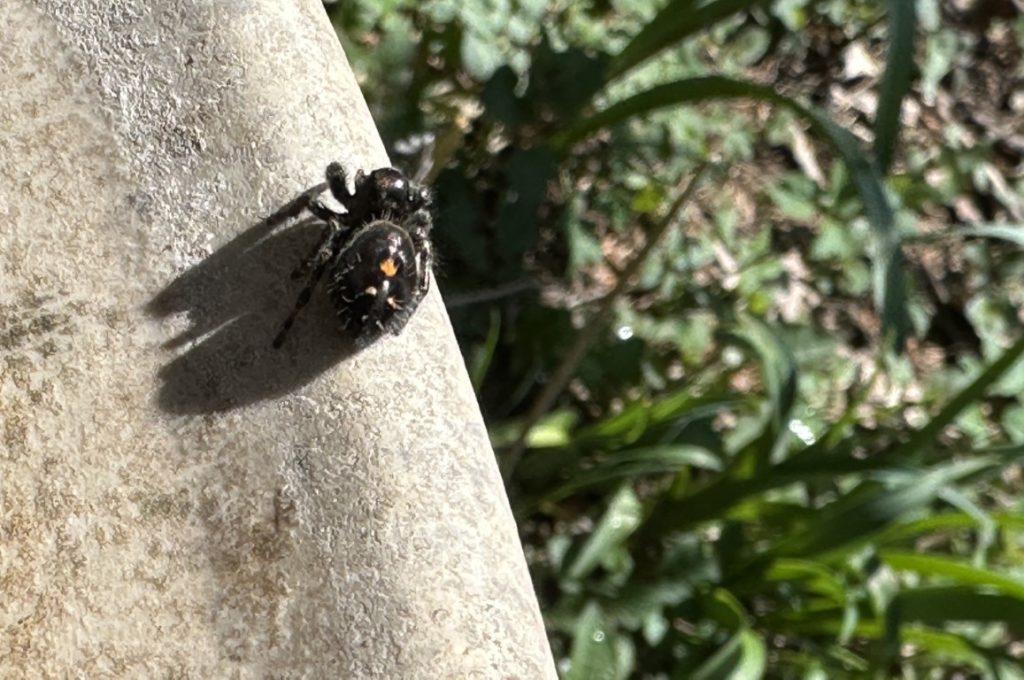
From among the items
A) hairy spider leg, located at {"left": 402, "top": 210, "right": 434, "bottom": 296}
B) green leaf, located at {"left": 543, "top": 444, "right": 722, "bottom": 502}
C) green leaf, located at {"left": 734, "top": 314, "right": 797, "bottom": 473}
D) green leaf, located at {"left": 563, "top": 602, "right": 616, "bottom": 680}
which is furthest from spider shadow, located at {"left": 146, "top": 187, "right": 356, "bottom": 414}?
green leaf, located at {"left": 734, "top": 314, "right": 797, "bottom": 473}

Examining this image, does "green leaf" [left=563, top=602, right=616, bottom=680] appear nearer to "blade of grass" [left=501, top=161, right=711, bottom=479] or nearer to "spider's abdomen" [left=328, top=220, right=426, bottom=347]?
"blade of grass" [left=501, top=161, right=711, bottom=479]

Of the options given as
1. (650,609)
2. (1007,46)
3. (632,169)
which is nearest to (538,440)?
(650,609)

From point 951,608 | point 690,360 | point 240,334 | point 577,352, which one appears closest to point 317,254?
point 240,334

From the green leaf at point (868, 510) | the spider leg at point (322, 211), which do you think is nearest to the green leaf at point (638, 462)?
the green leaf at point (868, 510)

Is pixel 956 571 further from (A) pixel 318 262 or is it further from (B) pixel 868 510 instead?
(A) pixel 318 262

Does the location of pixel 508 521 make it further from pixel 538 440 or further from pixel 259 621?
pixel 538 440

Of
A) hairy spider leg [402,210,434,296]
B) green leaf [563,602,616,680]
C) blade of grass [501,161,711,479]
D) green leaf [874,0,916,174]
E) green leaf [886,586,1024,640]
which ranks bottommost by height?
green leaf [886,586,1024,640]

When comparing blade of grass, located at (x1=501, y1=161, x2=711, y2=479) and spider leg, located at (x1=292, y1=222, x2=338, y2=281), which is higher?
spider leg, located at (x1=292, y1=222, x2=338, y2=281)

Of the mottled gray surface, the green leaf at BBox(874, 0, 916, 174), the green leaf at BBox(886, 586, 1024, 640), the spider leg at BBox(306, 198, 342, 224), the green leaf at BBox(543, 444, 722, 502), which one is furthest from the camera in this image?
the green leaf at BBox(543, 444, 722, 502)

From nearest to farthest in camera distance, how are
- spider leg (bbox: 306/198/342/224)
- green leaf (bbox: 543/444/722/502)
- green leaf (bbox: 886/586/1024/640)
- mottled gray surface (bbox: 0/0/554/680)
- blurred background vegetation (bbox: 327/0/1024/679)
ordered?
mottled gray surface (bbox: 0/0/554/680) → spider leg (bbox: 306/198/342/224) → green leaf (bbox: 886/586/1024/640) → blurred background vegetation (bbox: 327/0/1024/679) → green leaf (bbox: 543/444/722/502)
